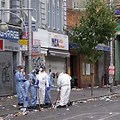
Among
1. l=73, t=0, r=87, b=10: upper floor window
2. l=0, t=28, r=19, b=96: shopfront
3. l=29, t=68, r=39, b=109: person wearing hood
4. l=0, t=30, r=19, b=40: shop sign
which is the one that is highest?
l=73, t=0, r=87, b=10: upper floor window

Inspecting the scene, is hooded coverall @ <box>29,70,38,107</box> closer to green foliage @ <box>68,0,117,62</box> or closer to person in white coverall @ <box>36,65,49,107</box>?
person in white coverall @ <box>36,65,49,107</box>

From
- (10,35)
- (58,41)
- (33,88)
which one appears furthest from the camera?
(58,41)

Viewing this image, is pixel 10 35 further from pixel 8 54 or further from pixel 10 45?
pixel 8 54

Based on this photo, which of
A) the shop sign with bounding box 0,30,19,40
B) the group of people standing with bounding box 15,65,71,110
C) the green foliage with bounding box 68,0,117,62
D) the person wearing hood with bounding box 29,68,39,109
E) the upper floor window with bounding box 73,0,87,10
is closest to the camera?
the group of people standing with bounding box 15,65,71,110

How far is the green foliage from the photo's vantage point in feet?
→ 99.2

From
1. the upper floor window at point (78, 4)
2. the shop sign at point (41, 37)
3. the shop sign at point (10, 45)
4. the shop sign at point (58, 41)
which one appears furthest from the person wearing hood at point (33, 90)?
the upper floor window at point (78, 4)

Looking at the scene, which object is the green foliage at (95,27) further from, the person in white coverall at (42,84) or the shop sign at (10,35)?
the person in white coverall at (42,84)

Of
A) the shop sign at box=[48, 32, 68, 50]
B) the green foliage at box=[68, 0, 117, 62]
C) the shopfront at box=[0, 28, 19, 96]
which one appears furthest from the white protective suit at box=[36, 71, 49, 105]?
the shop sign at box=[48, 32, 68, 50]

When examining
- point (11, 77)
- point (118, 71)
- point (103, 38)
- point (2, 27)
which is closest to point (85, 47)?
point (103, 38)

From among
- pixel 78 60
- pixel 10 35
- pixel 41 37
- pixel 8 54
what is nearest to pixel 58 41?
pixel 41 37

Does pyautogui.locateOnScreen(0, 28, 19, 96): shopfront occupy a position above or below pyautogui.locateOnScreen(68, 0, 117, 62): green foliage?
below

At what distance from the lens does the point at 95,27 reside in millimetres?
30281

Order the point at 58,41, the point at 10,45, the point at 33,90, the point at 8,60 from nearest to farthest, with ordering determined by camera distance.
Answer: the point at 33,90, the point at 10,45, the point at 8,60, the point at 58,41

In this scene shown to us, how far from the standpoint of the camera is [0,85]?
27.9m
